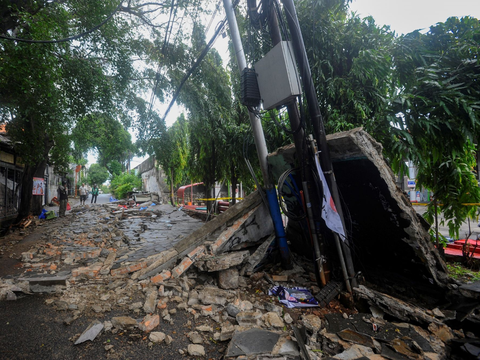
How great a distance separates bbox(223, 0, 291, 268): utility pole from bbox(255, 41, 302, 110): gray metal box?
74cm

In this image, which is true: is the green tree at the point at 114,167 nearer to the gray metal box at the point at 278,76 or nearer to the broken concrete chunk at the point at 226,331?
the gray metal box at the point at 278,76

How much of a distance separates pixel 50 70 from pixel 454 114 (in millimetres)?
7033

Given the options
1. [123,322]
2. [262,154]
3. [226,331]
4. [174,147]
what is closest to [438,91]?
[262,154]

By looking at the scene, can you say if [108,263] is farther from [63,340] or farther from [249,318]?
[249,318]

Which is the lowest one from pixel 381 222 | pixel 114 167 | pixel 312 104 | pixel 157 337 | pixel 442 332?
pixel 442 332

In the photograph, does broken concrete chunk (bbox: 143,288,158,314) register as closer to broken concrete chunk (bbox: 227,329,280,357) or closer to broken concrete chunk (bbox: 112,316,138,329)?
broken concrete chunk (bbox: 112,316,138,329)

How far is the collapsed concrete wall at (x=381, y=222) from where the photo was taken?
3.54 meters

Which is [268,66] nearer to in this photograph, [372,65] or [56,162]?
[372,65]

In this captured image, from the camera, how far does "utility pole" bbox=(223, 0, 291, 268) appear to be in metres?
4.62

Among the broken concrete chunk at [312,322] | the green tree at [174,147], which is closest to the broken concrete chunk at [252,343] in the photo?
the broken concrete chunk at [312,322]

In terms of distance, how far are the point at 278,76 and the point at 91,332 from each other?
3.80 meters

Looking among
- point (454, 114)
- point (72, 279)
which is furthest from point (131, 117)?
point (454, 114)

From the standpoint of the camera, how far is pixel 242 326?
9.50 feet

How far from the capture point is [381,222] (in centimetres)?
389
